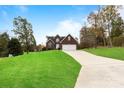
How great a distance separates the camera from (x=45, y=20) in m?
13.0

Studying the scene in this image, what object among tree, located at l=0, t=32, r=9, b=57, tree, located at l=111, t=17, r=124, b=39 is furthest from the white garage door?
tree, located at l=0, t=32, r=9, b=57

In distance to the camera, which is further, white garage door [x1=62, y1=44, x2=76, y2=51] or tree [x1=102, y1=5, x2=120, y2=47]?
white garage door [x1=62, y1=44, x2=76, y2=51]

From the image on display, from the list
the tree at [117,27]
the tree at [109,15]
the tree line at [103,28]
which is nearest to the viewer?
the tree line at [103,28]

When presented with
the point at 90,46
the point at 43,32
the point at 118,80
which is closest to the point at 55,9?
the point at 43,32

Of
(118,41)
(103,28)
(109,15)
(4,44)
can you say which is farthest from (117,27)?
(4,44)

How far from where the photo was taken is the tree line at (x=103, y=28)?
2520 cm

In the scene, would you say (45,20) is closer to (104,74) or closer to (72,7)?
(72,7)

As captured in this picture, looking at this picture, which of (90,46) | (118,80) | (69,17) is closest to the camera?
(118,80)

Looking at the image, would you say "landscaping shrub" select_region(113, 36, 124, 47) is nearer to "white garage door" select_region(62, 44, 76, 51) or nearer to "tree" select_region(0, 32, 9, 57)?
"white garage door" select_region(62, 44, 76, 51)

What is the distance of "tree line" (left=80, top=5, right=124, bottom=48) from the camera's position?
25.2m

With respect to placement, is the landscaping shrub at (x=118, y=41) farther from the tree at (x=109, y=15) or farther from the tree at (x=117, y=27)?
the tree at (x=117, y=27)

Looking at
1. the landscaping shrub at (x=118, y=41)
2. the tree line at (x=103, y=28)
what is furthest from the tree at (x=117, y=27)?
the landscaping shrub at (x=118, y=41)

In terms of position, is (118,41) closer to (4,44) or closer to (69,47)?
(69,47)
